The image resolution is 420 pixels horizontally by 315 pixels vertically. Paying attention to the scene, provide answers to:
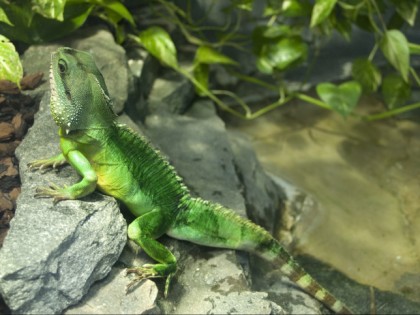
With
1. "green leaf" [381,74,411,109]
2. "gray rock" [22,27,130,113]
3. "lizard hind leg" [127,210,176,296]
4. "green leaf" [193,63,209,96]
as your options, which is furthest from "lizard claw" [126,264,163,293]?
"green leaf" [381,74,411,109]

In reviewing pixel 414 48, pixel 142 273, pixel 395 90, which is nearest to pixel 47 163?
pixel 142 273

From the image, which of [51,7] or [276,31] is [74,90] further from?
[276,31]

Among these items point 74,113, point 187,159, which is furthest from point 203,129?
point 74,113

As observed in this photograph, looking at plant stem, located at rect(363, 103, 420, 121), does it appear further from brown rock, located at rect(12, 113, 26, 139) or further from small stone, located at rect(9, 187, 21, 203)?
small stone, located at rect(9, 187, 21, 203)

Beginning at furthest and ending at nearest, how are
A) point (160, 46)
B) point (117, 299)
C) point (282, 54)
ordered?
point (282, 54), point (160, 46), point (117, 299)

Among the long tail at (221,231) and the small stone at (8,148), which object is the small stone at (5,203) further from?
the long tail at (221,231)

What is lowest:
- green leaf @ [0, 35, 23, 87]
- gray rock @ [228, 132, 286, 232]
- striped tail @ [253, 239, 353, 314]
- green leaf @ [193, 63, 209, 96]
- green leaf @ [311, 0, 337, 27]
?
gray rock @ [228, 132, 286, 232]

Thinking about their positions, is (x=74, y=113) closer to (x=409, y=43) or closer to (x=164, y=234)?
(x=164, y=234)
